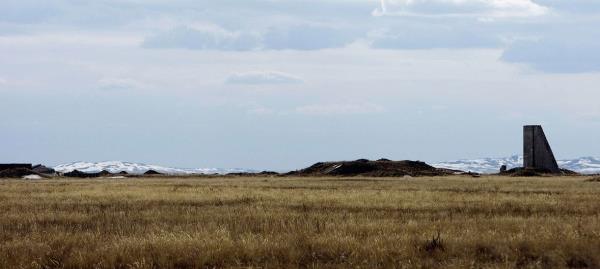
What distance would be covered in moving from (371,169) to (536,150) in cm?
1832

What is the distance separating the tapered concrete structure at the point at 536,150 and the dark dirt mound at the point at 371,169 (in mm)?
8715

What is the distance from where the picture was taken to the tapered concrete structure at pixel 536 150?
290 ft

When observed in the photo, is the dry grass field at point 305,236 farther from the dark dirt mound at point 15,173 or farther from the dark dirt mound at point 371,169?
the dark dirt mound at point 15,173

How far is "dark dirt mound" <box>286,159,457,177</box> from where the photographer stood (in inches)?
3228

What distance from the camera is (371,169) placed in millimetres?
86125

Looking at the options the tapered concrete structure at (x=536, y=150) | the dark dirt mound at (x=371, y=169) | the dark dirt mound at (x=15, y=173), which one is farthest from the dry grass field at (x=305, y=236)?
the tapered concrete structure at (x=536, y=150)

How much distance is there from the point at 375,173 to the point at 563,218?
60468 mm

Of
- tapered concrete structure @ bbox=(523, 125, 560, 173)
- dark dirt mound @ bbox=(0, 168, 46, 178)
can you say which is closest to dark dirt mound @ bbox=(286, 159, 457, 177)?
tapered concrete structure @ bbox=(523, 125, 560, 173)

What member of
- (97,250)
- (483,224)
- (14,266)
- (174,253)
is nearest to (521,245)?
(483,224)

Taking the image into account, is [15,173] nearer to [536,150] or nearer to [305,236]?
[536,150]

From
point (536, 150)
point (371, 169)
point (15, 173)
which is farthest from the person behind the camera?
point (536, 150)

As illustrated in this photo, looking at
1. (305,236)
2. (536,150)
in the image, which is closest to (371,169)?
(536,150)

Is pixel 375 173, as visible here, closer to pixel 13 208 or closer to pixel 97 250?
pixel 13 208

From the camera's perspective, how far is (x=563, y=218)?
2044 cm
